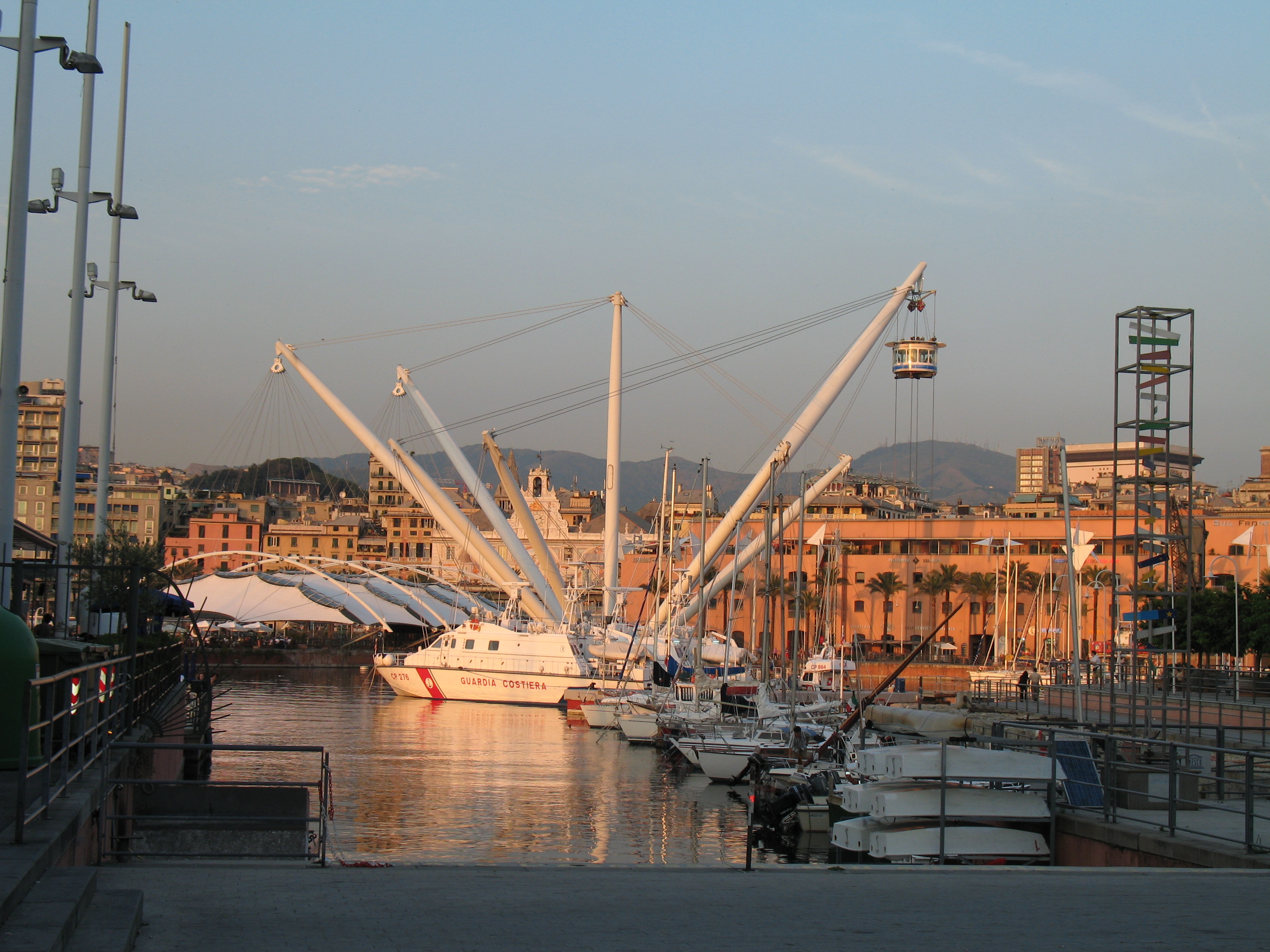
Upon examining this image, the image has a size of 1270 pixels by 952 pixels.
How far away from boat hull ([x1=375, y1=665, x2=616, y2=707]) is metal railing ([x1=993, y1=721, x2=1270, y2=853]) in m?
36.4

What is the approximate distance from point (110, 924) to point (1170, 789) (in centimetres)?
970

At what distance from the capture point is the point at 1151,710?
21547 millimetres

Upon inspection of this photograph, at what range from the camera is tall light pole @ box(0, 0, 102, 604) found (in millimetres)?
13773

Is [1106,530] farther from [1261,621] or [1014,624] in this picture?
[1261,621]

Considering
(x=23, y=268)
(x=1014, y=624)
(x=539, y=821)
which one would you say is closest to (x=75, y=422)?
→ (x=23, y=268)

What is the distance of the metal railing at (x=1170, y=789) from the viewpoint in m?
12.2

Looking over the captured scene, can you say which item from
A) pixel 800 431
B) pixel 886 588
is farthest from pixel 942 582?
pixel 800 431

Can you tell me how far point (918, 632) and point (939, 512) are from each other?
23.4 metres

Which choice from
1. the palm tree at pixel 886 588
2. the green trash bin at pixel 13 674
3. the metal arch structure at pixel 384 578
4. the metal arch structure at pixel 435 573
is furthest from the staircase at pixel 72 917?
the palm tree at pixel 886 588

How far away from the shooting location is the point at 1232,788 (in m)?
17.4

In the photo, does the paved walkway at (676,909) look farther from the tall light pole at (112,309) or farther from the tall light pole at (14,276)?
the tall light pole at (112,309)

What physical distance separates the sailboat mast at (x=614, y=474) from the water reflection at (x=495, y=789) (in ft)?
24.1

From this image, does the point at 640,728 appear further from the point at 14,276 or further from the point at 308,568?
the point at 308,568

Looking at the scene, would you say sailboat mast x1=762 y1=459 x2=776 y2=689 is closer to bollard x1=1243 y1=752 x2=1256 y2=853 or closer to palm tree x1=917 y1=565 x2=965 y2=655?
bollard x1=1243 y1=752 x2=1256 y2=853
